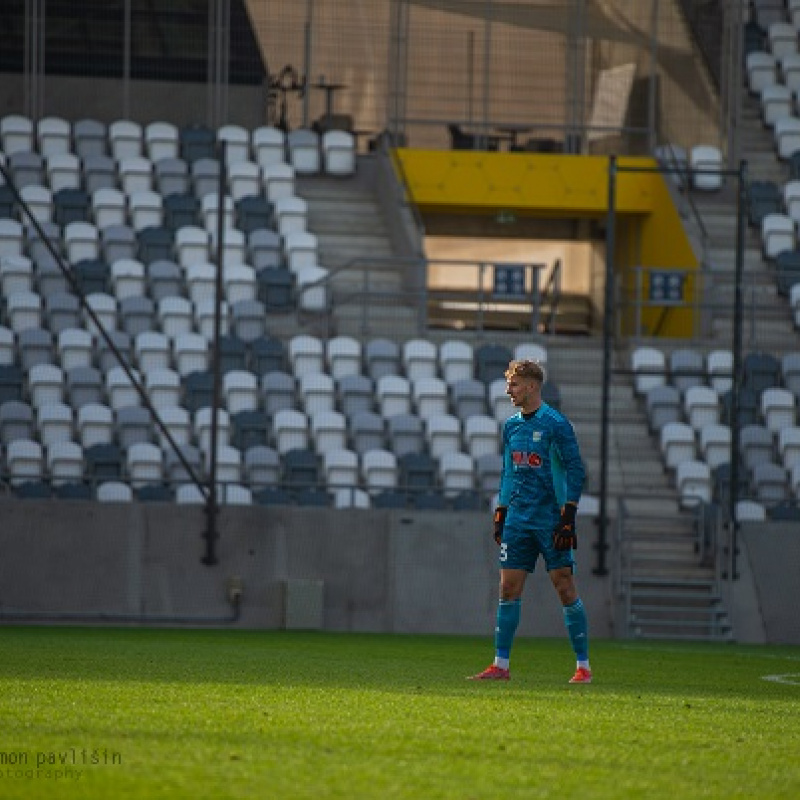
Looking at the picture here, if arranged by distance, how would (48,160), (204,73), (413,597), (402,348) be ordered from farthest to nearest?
(204,73)
(48,160)
(402,348)
(413,597)

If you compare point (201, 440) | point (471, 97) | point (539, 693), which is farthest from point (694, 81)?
point (539, 693)

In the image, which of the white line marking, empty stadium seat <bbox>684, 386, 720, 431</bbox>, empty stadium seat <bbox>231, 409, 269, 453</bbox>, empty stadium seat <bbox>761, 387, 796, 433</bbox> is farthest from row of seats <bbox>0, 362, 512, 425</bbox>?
the white line marking

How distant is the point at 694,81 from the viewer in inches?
1296

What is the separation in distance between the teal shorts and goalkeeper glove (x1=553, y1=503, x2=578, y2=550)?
122 millimetres

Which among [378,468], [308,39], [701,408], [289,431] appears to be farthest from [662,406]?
[308,39]

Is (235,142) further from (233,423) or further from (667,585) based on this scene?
(667,585)

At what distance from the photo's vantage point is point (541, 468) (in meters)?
12.5

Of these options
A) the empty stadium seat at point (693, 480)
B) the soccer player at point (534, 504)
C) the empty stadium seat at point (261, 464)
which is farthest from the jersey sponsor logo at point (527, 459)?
the empty stadium seat at point (693, 480)

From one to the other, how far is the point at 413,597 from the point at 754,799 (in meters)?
15.9

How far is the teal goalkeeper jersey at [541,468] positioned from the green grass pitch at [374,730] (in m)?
0.96

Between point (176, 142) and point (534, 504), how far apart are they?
61.6 ft

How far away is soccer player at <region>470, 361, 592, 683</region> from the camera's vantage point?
12.4m

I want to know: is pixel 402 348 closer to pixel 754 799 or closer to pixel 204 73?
pixel 204 73

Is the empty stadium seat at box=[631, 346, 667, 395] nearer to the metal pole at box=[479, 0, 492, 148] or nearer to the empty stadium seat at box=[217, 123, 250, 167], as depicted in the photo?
the metal pole at box=[479, 0, 492, 148]
